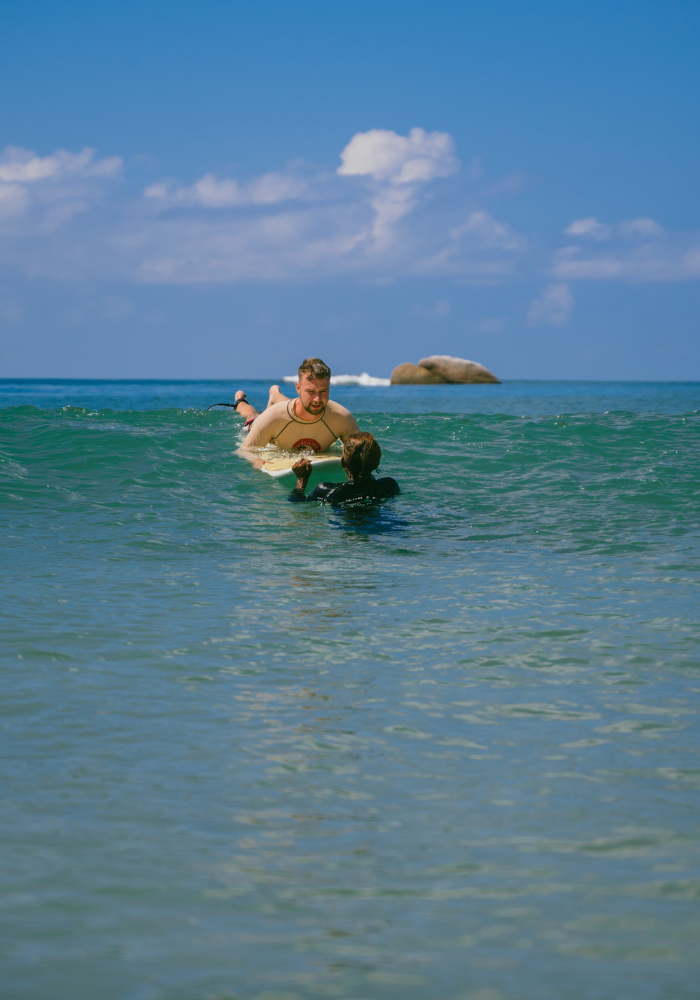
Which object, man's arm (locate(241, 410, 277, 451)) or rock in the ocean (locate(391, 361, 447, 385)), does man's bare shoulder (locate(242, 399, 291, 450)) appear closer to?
man's arm (locate(241, 410, 277, 451))

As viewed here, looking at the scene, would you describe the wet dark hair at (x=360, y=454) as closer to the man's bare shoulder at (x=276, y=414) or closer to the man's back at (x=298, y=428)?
the man's back at (x=298, y=428)

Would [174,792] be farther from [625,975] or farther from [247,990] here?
[625,975]

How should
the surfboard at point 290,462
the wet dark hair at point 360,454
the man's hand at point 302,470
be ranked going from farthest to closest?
1. the surfboard at point 290,462
2. the man's hand at point 302,470
3. the wet dark hair at point 360,454

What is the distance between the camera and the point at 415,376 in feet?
238

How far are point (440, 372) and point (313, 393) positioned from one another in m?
62.9

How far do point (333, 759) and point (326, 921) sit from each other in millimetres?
982

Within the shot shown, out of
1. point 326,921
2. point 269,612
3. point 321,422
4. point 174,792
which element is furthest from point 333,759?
point 321,422

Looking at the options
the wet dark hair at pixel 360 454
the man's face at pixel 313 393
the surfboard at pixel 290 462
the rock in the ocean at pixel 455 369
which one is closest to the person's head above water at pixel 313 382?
the man's face at pixel 313 393

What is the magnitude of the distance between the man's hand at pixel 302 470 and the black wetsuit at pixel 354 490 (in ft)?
Result: 1.28

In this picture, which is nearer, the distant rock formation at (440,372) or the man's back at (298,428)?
the man's back at (298,428)

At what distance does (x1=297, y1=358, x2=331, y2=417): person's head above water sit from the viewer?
984 centimetres

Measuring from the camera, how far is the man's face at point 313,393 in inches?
390

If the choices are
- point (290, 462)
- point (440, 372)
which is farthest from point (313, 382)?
point (440, 372)

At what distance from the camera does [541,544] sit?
7.96 m
